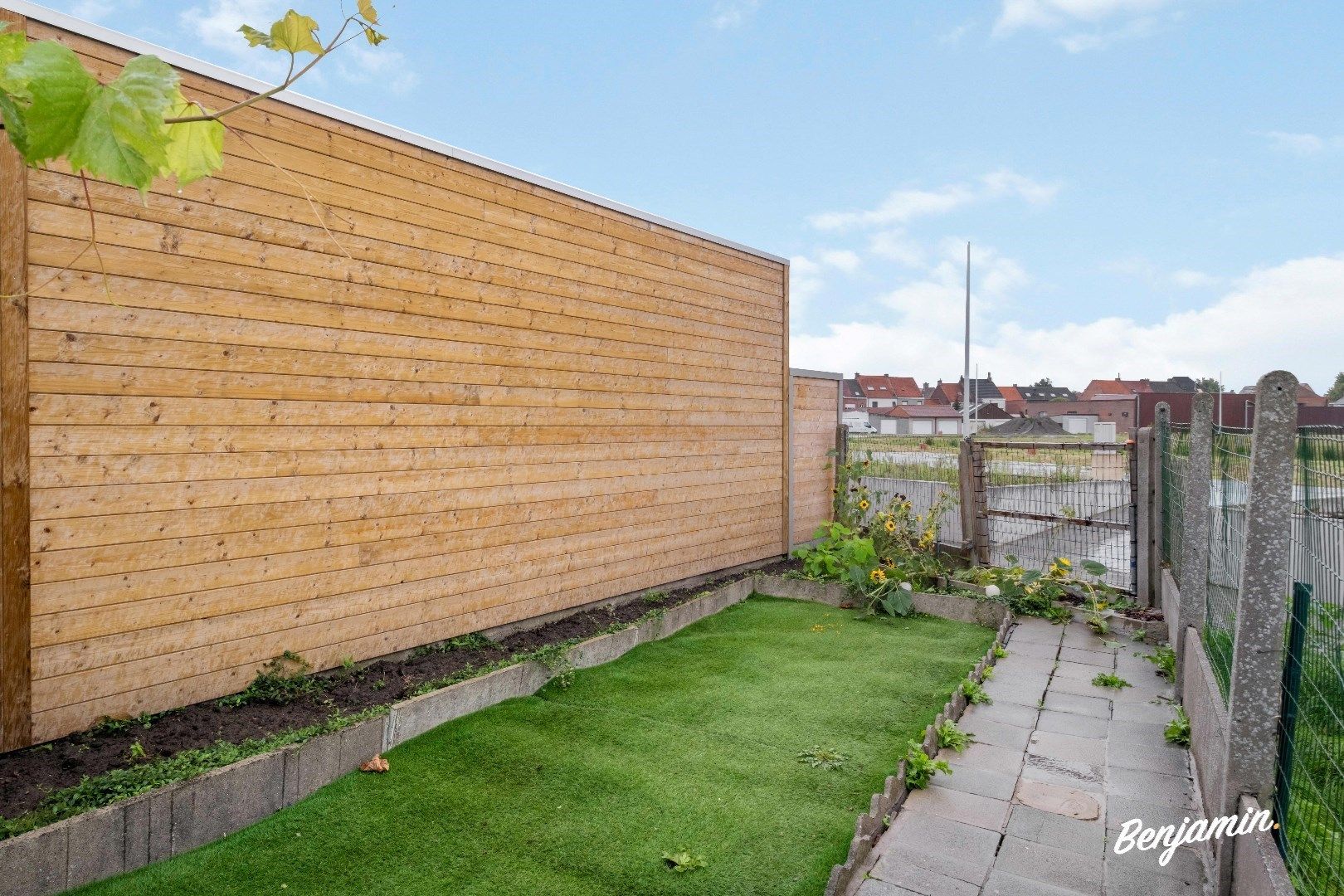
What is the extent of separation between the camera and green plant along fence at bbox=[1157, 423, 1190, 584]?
15.8ft

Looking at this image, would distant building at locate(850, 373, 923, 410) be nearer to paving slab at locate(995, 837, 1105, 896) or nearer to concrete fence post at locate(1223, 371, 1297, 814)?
paving slab at locate(995, 837, 1105, 896)

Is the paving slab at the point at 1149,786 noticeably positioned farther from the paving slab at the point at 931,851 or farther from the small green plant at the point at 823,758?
the small green plant at the point at 823,758

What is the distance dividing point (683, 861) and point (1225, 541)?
2.69m

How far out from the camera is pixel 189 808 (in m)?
2.82

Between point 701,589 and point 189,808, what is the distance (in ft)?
14.2

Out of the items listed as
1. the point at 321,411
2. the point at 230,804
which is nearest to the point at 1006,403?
the point at 321,411

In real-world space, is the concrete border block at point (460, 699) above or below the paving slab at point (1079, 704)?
above

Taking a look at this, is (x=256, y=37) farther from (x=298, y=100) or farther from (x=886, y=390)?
(x=886, y=390)

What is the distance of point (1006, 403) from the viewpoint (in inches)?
3012

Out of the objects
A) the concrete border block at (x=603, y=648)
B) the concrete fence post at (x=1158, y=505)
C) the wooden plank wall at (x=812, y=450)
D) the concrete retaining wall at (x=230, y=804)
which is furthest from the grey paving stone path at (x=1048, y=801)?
the wooden plank wall at (x=812, y=450)

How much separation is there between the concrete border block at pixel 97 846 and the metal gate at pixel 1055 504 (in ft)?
20.8

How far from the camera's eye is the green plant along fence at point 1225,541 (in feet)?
9.64

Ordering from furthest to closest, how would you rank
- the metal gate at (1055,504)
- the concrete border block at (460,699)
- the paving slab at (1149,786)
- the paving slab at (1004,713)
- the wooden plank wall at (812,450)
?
the wooden plank wall at (812,450) → the metal gate at (1055,504) → the paving slab at (1004,713) → the concrete border block at (460,699) → the paving slab at (1149,786)

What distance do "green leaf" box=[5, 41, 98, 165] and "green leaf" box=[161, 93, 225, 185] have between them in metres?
0.19
